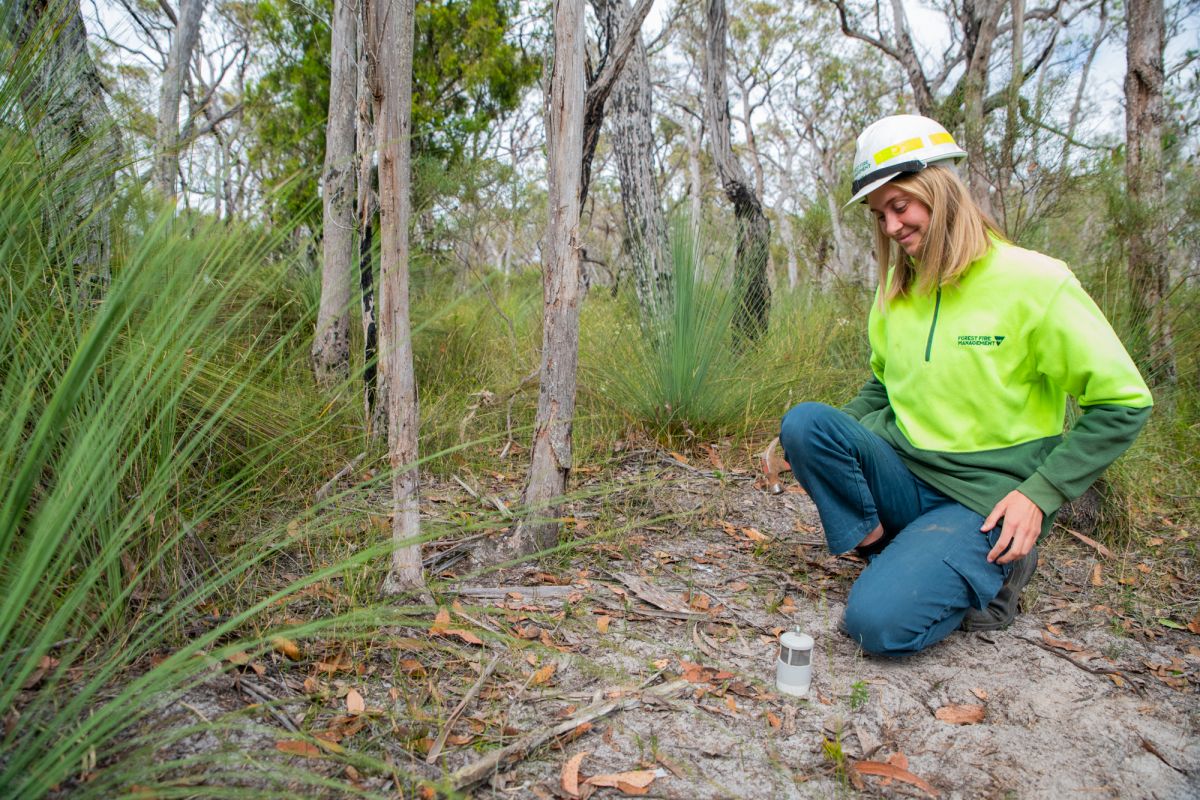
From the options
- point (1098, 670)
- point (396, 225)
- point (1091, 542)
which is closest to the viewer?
point (396, 225)

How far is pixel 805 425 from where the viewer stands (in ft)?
7.34

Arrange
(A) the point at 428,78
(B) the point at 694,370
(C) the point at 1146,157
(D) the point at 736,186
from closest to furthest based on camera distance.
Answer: (B) the point at 694,370, (C) the point at 1146,157, (D) the point at 736,186, (A) the point at 428,78

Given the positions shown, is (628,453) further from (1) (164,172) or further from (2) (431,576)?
(1) (164,172)

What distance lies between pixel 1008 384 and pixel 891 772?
1095mm

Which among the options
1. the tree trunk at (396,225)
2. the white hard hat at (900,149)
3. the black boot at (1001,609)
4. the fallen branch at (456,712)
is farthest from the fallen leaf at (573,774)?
the white hard hat at (900,149)

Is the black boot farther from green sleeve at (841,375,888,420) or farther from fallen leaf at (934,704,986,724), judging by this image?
green sleeve at (841,375,888,420)

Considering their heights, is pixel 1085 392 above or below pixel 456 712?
above

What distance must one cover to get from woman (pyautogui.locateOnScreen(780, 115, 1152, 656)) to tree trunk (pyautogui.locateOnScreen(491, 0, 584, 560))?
0.71m

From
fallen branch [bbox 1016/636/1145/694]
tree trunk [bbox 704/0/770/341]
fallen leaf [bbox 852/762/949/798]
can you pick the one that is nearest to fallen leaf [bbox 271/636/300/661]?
fallen leaf [bbox 852/762/949/798]

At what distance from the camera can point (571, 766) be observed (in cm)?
145

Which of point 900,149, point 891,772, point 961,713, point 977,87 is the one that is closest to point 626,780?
point 891,772

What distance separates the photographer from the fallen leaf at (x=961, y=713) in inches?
67.9

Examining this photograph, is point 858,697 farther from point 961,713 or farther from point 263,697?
point 263,697

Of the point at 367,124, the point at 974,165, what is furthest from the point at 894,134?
the point at 974,165
